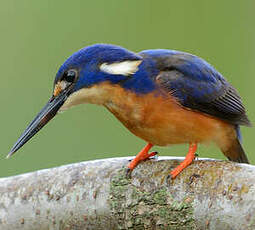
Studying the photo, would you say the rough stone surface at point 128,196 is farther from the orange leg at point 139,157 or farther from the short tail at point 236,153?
the short tail at point 236,153

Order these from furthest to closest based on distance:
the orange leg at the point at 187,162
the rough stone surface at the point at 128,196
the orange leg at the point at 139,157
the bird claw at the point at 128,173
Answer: the orange leg at the point at 139,157 → the bird claw at the point at 128,173 → the orange leg at the point at 187,162 → the rough stone surface at the point at 128,196

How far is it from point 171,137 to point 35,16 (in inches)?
114

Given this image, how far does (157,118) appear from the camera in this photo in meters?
3.56

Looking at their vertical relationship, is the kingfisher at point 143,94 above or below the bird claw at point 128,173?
above

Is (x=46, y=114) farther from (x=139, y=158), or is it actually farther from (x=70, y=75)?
(x=139, y=158)

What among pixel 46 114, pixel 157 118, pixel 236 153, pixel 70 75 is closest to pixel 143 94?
pixel 157 118

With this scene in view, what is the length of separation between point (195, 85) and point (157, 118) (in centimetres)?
37

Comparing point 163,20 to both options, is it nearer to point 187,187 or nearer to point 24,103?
point 24,103

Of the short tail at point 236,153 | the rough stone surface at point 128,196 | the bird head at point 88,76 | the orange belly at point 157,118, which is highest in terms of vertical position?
the bird head at point 88,76

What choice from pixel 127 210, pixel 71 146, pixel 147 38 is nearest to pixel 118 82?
pixel 127 210

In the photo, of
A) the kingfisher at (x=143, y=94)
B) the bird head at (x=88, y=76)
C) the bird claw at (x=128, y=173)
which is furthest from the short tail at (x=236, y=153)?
the bird claw at (x=128, y=173)

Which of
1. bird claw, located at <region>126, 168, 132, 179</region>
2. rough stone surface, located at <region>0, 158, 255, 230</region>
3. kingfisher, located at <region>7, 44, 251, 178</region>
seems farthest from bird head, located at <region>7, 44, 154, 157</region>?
bird claw, located at <region>126, 168, 132, 179</region>

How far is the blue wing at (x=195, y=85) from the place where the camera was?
144 inches

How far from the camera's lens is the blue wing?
366 cm
